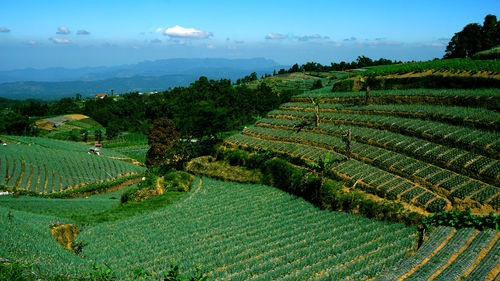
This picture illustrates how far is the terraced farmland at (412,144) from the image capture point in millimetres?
21727

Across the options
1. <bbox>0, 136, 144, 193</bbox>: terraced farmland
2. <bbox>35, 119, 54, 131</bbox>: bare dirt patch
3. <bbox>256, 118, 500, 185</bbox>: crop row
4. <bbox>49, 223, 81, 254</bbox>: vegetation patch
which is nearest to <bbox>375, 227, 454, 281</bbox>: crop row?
<bbox>256, 118, 500, 185</bbox>: crop row

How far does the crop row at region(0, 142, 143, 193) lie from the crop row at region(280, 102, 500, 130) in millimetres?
35967

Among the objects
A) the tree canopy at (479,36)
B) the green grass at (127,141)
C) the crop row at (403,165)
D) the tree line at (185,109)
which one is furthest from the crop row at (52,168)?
the tree canopy at (479,36)

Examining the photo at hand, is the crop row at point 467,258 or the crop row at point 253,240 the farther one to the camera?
the crop row at point 253,240

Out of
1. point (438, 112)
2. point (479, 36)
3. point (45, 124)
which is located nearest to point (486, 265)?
point (438, 112)

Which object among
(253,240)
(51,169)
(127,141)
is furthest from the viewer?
(127,141)

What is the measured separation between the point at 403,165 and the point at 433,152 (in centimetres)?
278

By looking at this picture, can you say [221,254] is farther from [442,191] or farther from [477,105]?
[477,105]

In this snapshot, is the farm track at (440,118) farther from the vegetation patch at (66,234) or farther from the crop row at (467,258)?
the vegetation patch at (66,234)

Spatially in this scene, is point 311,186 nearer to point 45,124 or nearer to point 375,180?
point 375,180

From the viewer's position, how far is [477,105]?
3156 centimetres

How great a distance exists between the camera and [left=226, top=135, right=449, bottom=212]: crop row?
2119 cm

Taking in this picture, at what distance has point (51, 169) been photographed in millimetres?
44656

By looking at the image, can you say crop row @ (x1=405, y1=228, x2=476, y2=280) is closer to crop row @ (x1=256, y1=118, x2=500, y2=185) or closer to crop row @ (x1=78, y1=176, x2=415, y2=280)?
crop row @ (x1=78, y1=176, x2=415, y2=280)
